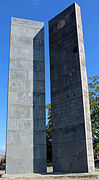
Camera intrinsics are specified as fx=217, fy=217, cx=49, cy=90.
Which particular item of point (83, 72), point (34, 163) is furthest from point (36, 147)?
point (83, 72)

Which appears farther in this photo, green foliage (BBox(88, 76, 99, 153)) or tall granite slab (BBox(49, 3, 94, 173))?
green foliage (BBox(88, 76, 99, 153))

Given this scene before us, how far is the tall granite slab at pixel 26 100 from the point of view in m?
12.7

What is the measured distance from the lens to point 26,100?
13.9 m

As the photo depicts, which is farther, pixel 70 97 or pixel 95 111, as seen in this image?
pixel 95 111

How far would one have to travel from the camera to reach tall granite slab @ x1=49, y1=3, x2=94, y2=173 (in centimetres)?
1170

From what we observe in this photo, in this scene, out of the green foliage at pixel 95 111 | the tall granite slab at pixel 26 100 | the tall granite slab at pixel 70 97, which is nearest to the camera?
the tall granite slab at pixel 70 97

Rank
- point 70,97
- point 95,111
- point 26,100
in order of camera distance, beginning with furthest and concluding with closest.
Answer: point 95,111 < point 26,100 < point 70,97

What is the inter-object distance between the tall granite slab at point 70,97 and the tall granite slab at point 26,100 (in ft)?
2.67

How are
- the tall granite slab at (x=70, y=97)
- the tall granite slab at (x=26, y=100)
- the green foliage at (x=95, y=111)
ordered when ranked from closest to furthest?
the tall granite slab at (x=70, y=97), the tall granite slab at (x=26, y=100), the green foliage at (x=95, y=111)

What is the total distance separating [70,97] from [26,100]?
2.89 m

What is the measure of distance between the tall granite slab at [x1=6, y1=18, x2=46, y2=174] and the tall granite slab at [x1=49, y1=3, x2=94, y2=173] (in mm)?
813

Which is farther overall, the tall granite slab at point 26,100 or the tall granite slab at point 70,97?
the tall granite slab at point 26,100

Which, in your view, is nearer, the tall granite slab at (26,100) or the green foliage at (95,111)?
the tall granite slab at (26,100)

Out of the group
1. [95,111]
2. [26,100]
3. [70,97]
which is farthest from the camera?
[95,111]
